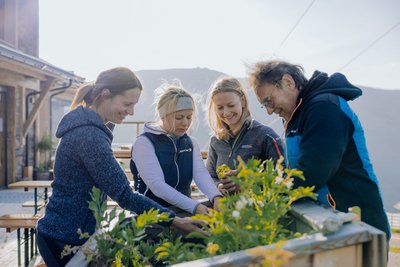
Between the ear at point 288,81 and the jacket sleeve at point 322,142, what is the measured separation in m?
0.29

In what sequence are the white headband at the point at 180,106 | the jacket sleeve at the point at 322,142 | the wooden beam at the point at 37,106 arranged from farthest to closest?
the wooden beam at the point at 37,106
the white headband at the point at 180,106
the jacket sleeve at the point at 322,142

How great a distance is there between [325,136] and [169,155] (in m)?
1.02

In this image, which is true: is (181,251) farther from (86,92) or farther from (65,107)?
(65,107)

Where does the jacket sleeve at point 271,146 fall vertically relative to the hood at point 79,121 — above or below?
below

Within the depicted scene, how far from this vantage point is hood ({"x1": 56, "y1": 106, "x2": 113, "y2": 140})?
4.72 feet

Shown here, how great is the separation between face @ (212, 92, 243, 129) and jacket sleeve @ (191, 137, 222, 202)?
0.26 m

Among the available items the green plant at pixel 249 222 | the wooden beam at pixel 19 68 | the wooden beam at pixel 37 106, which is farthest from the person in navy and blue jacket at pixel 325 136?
the wooden beam at pixel 37 106

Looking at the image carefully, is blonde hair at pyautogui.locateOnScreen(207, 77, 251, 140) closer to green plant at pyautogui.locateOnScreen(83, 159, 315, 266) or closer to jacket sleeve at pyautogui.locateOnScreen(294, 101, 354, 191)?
jacket sleeve at pyautogui.locateOnScreen(294, 101, 354, 191)

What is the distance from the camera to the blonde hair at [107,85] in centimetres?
167

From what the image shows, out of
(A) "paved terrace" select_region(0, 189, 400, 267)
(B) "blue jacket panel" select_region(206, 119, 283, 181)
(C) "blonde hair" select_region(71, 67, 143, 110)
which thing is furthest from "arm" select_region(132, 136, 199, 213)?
(A) "paved terrace" select_region(0, 189, 400, 267)

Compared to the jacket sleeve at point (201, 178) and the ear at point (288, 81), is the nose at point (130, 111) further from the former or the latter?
the ear at point (288, 81)

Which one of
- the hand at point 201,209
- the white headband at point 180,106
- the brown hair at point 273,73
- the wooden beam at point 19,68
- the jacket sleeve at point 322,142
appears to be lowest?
the hand at point 201,209

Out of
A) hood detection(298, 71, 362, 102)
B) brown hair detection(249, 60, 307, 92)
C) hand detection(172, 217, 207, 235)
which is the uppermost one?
brown hair detection(249, 60, 307, 92)

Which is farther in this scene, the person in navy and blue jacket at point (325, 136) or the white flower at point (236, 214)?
the person in navy and blue jacket at point (325, 136)
